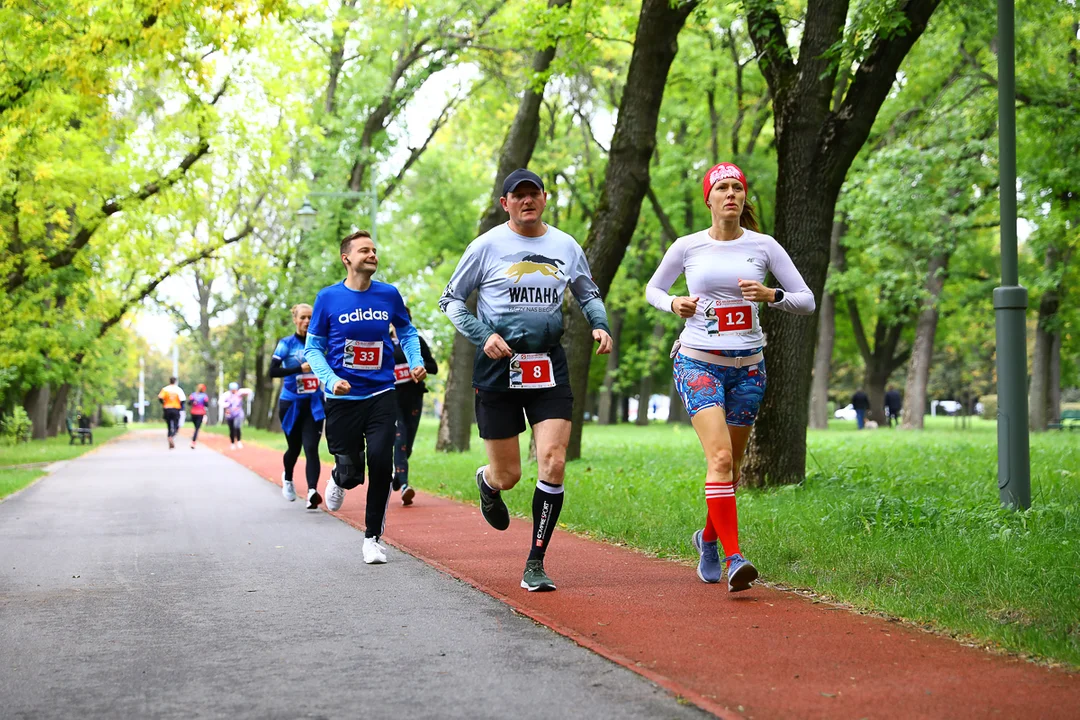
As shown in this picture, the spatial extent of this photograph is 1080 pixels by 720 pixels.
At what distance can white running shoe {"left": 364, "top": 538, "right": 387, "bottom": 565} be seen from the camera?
26.9 feet

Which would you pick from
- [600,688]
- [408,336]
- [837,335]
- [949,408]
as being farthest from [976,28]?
[949,408]

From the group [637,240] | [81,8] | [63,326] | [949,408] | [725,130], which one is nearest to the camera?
[81,8]

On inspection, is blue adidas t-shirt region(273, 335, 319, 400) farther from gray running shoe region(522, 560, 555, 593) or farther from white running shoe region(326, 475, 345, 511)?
gray running shoe region(522, 560, 555, 593)

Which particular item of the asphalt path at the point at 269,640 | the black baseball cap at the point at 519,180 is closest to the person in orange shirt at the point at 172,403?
the asphalt path at the point at 269,640

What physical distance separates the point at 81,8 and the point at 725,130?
23725mm

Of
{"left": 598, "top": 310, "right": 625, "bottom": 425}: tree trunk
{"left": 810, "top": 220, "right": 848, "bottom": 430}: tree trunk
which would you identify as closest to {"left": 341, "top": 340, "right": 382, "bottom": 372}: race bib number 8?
{"left": 810, "top": 220, "right": 848, "bottom": 430}: tree trunk

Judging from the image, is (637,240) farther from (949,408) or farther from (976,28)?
(949,408)

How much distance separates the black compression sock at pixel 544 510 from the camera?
6.83 metres

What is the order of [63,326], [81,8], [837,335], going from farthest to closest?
[837,335], [63,326], [81,8]

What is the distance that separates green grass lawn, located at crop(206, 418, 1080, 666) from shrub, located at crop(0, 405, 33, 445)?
68.3ft

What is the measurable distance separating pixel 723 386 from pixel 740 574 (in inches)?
40.6

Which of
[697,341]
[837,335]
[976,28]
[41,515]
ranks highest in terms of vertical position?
[976,28]

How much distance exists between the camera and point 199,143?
25.5 m

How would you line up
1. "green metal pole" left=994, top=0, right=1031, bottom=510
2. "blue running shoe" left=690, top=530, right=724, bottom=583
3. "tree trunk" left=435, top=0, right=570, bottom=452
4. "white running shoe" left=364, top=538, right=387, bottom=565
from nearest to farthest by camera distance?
"blue running shoe" left=690, top=530, right=724, bottom=583
"white running shoe" left=364, top=538, right=387, bottom=565
"green metal pole" left=994, top=0, right=1031, bottom=510
"tree trunk" left=435, top=0, right=570, bottom=452
